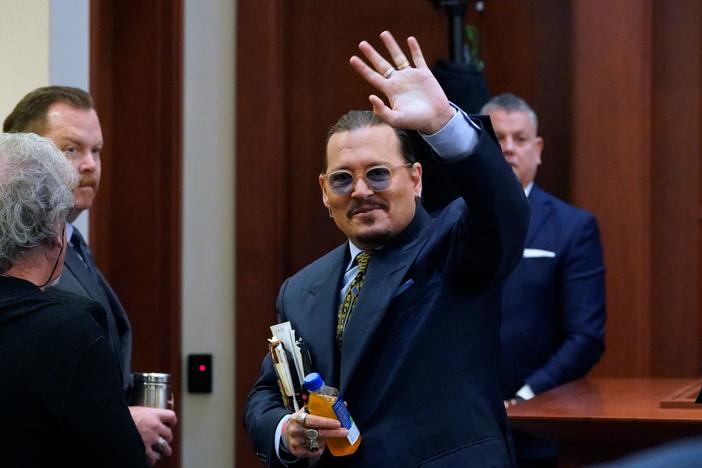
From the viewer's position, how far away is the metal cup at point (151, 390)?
136 inches

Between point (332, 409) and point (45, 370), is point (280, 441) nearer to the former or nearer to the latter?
point (332, 409)

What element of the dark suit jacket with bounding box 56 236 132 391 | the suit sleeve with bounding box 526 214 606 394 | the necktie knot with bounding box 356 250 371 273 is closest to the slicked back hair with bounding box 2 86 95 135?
the dark suit jacket with bounding box 56 236 132 391

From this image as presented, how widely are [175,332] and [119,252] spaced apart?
0.36 metres

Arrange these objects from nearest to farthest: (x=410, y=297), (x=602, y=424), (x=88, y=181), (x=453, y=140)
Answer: (x=453, y=140) → (x=410, y=297) → (x=602, y=424) → (x=88, y=181)

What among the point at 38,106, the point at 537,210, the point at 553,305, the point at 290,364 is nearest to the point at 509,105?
the point at 537,210

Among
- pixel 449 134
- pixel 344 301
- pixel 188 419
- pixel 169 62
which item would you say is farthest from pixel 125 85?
pixel 449 134

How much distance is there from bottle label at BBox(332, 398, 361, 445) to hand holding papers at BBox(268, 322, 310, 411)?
166 mm

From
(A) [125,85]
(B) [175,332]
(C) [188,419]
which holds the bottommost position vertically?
(C) [188,419]

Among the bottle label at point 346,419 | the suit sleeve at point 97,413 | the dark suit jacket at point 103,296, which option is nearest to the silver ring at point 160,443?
the dark suit jacket at point 103,296

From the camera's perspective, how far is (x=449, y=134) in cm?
283

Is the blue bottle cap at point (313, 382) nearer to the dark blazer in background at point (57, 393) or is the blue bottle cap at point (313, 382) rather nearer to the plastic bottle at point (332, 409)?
the plastic bottle at point (332, 409)

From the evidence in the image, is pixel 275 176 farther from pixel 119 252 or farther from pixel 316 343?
pixel 316 343

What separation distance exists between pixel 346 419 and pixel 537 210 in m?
2.06

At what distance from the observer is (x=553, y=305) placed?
4707 mm
